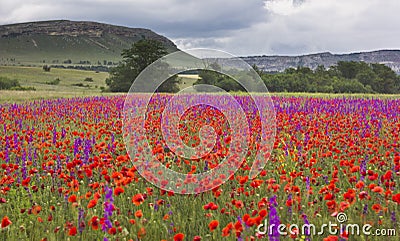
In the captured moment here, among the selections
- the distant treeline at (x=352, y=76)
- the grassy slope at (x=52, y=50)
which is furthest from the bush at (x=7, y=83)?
the grassy slope at (x=52, y=50)

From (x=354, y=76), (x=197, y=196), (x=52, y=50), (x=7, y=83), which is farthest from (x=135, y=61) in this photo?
(x=52, y=50)

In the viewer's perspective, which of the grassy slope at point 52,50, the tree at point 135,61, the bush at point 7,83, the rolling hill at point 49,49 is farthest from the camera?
the grassy slope at point 52,50

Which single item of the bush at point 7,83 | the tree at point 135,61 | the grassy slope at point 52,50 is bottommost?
the bush at point 7,83

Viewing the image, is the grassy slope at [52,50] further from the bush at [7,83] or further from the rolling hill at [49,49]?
the bush at [7,83]

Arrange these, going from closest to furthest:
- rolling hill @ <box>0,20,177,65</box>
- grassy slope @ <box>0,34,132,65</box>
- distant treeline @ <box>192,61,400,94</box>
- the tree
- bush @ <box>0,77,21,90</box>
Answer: distant treeline @ <box>192,61,400,94</box> < the tree < bush @ <box>0,77,21,90</box> < rolling hill @ <box>0,20,177,65</box> < grassy slope @ <box>0,34,132,65</box>

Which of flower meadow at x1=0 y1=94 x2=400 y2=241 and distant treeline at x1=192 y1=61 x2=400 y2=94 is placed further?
distant treeline at x1=192 y1=61 x2=400 y2=94

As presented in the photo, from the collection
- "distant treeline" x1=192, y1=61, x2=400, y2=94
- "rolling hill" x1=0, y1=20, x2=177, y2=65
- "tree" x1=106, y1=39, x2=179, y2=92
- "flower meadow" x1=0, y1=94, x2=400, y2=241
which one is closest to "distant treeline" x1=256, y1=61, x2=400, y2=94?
"distant treeline" x1=192, y1=61, x2=400, y2=94

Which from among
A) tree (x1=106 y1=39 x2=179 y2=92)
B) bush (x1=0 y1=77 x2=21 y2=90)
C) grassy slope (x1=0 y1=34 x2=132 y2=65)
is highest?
grassy slope (x1=0 y1=34 x2=132 y2=65)

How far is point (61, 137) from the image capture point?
23.9 ft

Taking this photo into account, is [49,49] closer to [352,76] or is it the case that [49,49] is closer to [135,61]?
[135,61]

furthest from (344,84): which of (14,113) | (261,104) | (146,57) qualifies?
(14,113)

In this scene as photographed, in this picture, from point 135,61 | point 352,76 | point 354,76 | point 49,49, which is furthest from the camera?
point 49,49

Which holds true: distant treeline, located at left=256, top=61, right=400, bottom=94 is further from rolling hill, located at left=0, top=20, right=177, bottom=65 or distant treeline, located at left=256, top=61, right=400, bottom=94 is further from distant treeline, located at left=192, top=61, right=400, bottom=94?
rolling hill, located at left=0, top=20, right=177, bottom=65

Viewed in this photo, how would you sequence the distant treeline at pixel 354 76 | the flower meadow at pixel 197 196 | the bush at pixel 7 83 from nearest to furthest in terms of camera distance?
the flower meadow at pixel 197 196
the distant treeline at pixel 354 76
the bush at pixel 7 83
